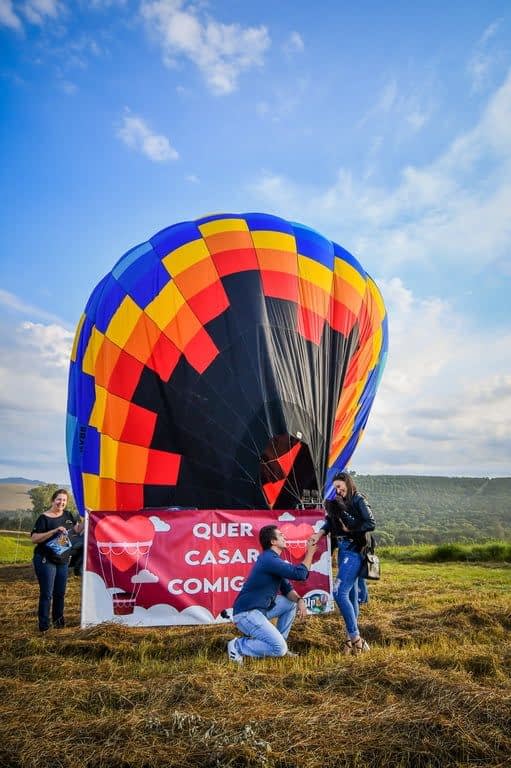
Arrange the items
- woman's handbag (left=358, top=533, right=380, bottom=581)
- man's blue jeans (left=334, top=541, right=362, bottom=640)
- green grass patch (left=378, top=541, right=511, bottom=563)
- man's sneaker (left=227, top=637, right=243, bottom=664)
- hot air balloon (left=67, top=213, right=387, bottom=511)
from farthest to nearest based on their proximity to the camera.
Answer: green grass patch (left=378, top=541, right=511, bottom=563), hot air balloon (left=67, top=213, right=387, bottom=511), woman's handbag (left=358, top=533, right=380, bottom=581), man's blue jeans (left=334, top=541, right=362, bottom=640), man's sneaker (left=227, top=637, right=243, bottom=664)

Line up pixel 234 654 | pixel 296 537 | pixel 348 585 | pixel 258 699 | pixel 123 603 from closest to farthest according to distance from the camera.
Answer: pixel 258 699 < pixel 234 654 < pixel 348 585 < pixel 123 603 < pixel 296 537

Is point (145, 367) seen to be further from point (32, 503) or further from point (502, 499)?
point (502, 499)

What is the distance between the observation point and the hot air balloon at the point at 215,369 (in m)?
7.60

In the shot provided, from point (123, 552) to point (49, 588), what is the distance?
0.84 meters

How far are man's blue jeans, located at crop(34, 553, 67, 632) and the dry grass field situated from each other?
0.29m

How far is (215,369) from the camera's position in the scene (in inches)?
309

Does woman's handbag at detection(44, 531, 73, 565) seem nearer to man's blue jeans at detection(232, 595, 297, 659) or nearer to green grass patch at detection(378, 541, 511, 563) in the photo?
man's blue jeans at detection(232, 595, 297, 659)

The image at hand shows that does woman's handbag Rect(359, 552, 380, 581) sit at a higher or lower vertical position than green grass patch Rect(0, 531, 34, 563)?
higher

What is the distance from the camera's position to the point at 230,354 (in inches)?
311

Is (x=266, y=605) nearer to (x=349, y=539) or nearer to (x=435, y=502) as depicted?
(x=349, y=539)

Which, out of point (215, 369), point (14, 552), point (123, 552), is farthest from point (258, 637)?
point (14, 552)

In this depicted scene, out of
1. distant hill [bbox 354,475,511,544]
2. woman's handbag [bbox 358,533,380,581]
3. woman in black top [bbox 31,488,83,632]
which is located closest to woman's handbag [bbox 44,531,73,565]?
woman in black top [bbox 31,488,83,632]

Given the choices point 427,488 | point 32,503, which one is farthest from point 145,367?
point 427,488

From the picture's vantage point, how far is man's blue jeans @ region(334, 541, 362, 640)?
498 cm
